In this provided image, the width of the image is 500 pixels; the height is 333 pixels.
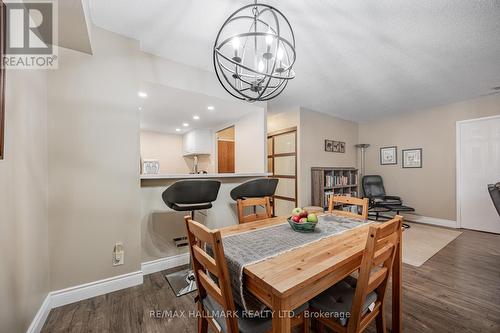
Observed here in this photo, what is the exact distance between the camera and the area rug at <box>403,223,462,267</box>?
2.59 meters

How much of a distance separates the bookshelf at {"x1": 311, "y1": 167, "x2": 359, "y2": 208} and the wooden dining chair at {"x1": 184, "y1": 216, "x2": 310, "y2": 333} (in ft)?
10.5

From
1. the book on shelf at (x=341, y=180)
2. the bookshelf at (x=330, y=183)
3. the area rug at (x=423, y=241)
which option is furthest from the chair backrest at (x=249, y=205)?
the book on shelf at (x=341, y=180)

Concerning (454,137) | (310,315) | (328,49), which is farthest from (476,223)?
(310,315)

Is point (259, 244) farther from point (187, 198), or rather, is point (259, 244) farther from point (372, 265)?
point (187, 198)

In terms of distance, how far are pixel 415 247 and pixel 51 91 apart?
182 inches

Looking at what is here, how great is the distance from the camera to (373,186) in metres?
4.82

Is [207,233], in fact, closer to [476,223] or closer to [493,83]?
[493,83]

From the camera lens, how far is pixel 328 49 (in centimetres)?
225

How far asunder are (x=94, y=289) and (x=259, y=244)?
168 centimetres

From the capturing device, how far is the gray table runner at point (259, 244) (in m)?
0.98

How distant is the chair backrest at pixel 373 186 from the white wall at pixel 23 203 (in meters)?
5.37

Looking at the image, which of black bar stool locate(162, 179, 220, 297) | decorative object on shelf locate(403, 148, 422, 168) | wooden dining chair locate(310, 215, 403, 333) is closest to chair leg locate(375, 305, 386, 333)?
wooden dining chair locate(310, 215, 403, 333)

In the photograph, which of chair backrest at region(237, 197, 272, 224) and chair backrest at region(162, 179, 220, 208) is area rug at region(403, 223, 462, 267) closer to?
chair backrest at region(237, 197, 272, 224)

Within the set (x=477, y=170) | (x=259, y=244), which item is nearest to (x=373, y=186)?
(x=477, y=170)
